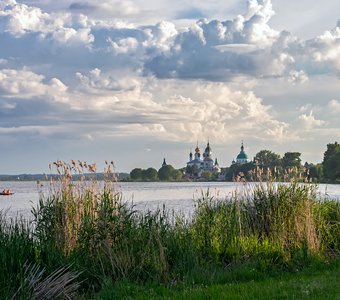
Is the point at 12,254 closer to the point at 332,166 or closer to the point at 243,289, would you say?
the point at 243,289

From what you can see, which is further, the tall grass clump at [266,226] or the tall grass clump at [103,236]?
the tall grass clump at [266,226]

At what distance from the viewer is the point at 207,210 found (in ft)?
44.2

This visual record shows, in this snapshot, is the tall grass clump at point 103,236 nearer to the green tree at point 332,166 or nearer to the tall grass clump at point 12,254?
the tall grass clump at point 12,254

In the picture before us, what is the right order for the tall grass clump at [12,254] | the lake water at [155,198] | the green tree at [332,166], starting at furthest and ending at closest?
the green tree at [332,166], the lake water at [155,198], the tall grass clump at [12,254]

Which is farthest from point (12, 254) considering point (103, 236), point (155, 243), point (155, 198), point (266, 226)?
point (155, 198)

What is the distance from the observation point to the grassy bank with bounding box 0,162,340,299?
9344mm

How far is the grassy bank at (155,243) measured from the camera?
9.34 meters

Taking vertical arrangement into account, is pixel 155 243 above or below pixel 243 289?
above

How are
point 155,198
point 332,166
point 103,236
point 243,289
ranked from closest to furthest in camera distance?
point 243,289 → point 103,236 → point 155,198 → point 332,166

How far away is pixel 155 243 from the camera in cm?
1089

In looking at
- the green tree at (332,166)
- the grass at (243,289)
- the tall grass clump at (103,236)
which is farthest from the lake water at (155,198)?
the green tree at (332,166)

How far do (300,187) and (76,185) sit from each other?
5386mm

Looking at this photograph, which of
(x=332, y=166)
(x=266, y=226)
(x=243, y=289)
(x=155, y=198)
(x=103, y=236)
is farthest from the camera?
(x=332, y=166)

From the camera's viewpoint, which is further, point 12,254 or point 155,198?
point 155,198
